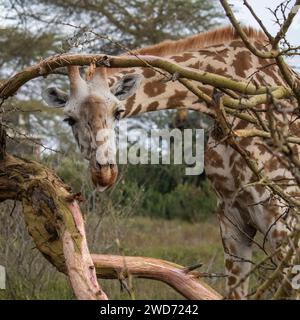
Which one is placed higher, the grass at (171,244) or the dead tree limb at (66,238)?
the dead tree limb at (66,238)

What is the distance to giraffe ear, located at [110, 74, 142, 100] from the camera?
548 centimetres

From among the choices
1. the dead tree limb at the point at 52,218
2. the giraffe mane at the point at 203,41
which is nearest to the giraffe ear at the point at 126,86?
the giraffe mane at the point at 203,41

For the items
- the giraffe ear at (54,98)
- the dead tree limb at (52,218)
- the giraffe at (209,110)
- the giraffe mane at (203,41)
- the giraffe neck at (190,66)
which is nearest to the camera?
the dead tree limb at (52,218)

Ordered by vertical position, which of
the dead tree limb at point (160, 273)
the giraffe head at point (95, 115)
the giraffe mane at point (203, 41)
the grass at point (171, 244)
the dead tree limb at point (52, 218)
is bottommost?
the grass at point (171, 244)

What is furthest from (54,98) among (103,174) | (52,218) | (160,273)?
(160,273)

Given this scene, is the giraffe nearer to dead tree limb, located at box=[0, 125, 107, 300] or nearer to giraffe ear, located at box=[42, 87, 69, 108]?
giraffe ear, located at box=[42, 87, 69, 108]

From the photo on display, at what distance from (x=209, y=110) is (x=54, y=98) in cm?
94

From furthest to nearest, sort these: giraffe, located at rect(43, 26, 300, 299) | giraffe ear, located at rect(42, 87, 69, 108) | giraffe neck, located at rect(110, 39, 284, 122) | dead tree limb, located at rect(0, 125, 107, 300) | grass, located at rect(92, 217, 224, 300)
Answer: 1. grass, located at rect(92, 217, 224, 300)
2. giraffe neck, located at rect(110, 39, 284, 122)
3. giraffe ear, located at rect(42, 87, 69, 108)
4. giraffe, located at rect(43, 26, 300, 299)
5. dead tree limb, located at rect(0, 125, 107, 300)

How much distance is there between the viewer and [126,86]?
5547 mm

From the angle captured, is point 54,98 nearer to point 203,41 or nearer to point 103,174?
point 103,174

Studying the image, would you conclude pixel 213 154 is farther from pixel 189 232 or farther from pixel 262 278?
pixel 189 232

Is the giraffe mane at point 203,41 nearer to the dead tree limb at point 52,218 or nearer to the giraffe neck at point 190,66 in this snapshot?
the giraffe neck at point 190,66

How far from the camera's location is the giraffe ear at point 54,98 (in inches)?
214

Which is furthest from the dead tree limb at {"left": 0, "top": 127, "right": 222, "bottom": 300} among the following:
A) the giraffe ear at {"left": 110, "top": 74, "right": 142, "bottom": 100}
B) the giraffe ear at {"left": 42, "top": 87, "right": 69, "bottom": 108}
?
the giraffe ear at {"left": 110, "top": 74, "right": 142, "bottom": 100}
